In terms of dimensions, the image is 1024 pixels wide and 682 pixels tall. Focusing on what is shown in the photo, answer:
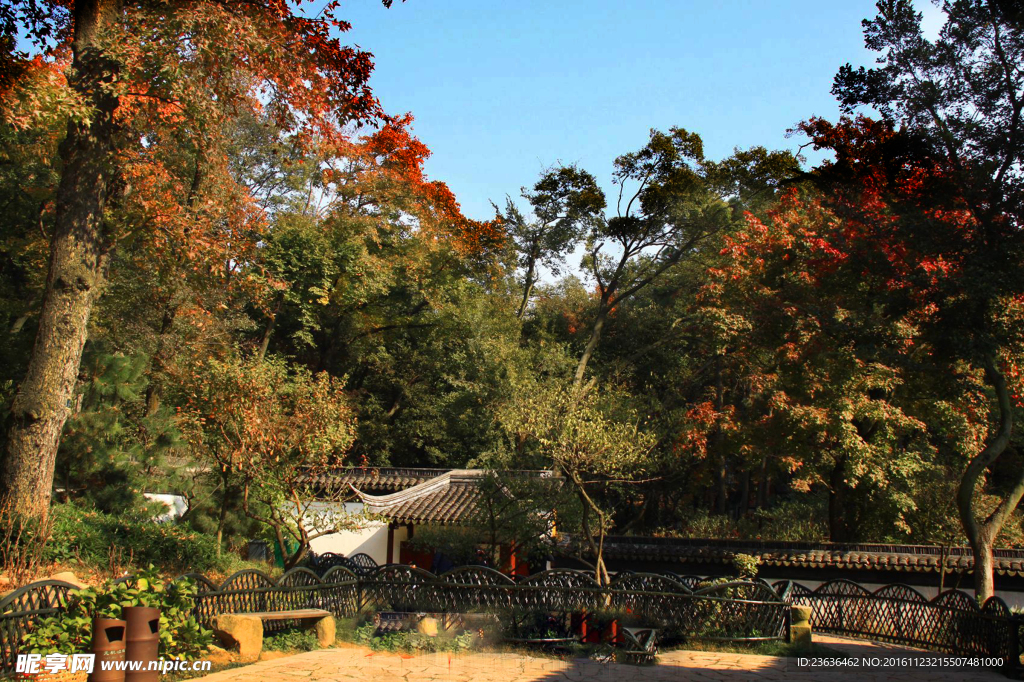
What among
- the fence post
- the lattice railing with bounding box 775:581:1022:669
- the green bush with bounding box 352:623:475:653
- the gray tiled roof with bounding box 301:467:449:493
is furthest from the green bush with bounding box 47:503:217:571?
the fence post

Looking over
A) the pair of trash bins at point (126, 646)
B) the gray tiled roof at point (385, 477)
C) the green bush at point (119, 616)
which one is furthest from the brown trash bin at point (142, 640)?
the gray tiled roof at point (385, 477)

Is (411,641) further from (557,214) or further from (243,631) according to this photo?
(557,214)

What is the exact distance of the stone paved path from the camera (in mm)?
7703

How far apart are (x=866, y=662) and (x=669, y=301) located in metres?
18.0

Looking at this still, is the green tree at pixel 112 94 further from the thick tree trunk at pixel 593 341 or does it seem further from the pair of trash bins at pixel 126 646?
the thick tree trunk at pixel 593 341

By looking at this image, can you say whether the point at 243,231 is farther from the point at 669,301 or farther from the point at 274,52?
the point at 669,301

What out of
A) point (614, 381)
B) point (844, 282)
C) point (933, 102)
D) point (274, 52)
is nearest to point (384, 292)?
point (614, 381)

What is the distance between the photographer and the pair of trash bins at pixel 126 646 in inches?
234

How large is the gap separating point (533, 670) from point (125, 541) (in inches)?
258

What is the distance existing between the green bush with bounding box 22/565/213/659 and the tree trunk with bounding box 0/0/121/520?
3.62 meters

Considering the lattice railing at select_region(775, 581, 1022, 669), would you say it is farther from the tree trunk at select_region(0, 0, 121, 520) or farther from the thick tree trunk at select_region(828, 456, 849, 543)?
the tree trunk at select_region(0, 0, 121, 520)

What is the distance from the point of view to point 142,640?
616cm

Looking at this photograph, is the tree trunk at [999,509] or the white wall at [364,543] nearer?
the tree trunk at [999,509]

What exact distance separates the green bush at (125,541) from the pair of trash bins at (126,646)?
4.56m
